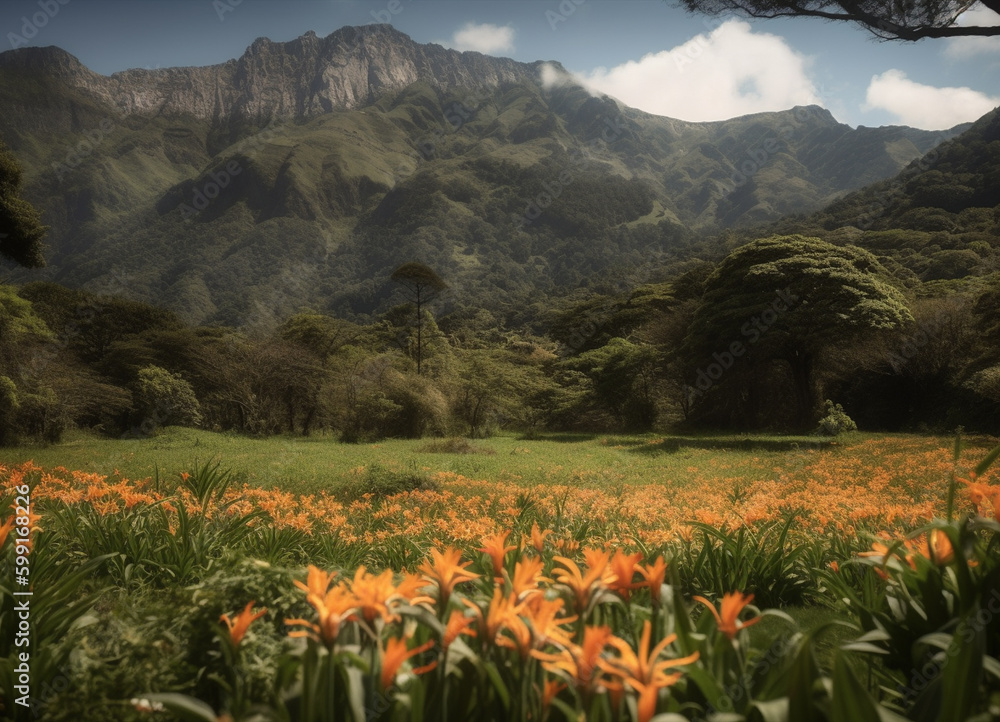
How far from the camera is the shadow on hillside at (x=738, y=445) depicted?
9.62 m

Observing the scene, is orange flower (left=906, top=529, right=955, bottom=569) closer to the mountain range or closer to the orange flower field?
the orange flower field

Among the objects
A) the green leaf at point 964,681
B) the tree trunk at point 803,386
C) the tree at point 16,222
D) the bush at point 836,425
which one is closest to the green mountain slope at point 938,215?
the tree trunk at point 803,386

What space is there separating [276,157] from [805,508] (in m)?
113

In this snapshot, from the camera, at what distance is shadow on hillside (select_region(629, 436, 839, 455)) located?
962 centimetres

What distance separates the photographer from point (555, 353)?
28922 millimetres

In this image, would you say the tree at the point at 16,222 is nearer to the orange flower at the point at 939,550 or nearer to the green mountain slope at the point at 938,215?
the orange flower at the point at 939,550

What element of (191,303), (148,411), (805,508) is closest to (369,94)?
(191,303)

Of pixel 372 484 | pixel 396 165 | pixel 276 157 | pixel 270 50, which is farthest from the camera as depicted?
pixel 270 50

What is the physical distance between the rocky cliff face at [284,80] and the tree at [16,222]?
14710 cm

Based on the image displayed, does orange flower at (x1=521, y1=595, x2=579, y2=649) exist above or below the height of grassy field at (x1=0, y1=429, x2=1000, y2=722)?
above

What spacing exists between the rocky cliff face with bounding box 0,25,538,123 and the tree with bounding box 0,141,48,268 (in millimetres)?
147096

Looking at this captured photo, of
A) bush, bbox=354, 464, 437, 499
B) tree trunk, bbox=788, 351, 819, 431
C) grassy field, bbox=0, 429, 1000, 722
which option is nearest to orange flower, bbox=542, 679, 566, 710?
grassy field, bbox=0, 429, 1000, 722

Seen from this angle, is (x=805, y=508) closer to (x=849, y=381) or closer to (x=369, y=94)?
(x=849, y=381)

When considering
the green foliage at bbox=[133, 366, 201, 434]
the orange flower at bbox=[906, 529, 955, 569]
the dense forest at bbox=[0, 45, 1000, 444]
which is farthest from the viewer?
the green foliage at bbox=[133, 366, 201, 434]
